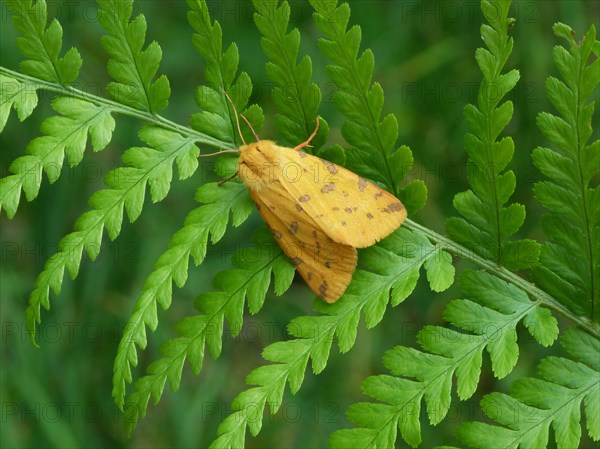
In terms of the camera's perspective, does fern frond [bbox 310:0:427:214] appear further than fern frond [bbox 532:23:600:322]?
Yes

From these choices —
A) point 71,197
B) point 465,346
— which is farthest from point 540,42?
point 71,197

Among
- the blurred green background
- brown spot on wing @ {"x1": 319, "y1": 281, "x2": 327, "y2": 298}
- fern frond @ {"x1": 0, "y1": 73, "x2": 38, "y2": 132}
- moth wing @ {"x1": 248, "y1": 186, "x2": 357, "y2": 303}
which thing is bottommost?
the blurred green background

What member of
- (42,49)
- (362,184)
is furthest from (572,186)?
(42,49)

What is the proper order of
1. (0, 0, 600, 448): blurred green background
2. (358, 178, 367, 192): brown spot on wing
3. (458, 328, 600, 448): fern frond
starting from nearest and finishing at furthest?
1. (458, 328, 600, 448): fern frond
2. (358, 178, 367, 192): brown spot on wing
3. (0, 0, 600, 448): blurred green background

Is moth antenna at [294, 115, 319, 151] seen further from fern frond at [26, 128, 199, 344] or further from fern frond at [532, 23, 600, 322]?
fern frond at [532, 23, 600, 322]

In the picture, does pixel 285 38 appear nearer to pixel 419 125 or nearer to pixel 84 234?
pixel 84 234

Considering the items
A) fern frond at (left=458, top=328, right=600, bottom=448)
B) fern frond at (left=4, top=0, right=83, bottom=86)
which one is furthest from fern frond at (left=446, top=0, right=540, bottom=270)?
fern frond at (left=4, top=0, right=83, bottom=86)

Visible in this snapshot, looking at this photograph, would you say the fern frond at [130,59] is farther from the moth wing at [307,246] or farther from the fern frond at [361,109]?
the fern frond at [361,109]
